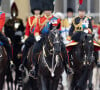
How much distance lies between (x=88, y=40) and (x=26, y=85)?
215cm

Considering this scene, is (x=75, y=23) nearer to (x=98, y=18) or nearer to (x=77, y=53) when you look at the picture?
(x=77, y=53)

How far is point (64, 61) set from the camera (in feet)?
37.1

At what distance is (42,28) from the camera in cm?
1182

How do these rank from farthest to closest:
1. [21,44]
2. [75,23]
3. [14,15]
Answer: [14,15] < [21,44] < [75,23]

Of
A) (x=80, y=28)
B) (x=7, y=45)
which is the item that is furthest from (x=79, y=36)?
(x=7, y=45)

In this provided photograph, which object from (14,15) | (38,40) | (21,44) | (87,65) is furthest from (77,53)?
(14,15)

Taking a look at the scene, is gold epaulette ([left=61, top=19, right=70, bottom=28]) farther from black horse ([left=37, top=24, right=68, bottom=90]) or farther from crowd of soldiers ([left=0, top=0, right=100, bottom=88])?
black horse ([left=37, top=24, right=68, bottom=90])

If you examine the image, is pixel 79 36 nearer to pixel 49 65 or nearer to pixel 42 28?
pixel 42 28

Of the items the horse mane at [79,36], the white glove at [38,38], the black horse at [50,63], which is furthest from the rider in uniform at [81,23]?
the black horse at [50,63]

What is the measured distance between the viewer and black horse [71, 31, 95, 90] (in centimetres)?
1182

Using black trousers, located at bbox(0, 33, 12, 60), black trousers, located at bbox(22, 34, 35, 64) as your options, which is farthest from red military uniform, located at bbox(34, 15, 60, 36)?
black trousers, located at bbox(0, 33, 12, 60)

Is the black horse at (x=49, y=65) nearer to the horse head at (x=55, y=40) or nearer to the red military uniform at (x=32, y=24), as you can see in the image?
the horse head at (x=55, y=40)

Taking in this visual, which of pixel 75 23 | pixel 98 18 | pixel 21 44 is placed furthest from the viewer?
pixel 98 18

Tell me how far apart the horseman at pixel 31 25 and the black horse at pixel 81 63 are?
41.7 inches
